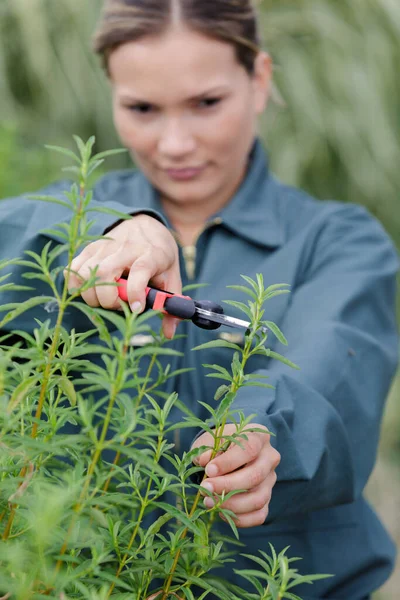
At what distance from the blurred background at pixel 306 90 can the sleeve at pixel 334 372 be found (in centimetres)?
210

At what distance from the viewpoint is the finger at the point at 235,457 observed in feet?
2.74

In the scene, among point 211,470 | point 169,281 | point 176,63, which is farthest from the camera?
point 176,63

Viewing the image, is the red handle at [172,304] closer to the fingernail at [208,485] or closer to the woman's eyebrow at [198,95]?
the fingernail at [208,485]

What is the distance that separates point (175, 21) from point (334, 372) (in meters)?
0.82

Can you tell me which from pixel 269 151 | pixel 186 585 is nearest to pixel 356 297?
pixel 186 585

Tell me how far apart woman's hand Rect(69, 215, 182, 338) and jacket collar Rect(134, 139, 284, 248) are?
679 millimetres

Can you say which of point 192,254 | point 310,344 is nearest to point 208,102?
point 192,254

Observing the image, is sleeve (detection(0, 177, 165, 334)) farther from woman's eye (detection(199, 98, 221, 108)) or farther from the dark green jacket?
woman's eye (detection(199, 98, 221, 108))

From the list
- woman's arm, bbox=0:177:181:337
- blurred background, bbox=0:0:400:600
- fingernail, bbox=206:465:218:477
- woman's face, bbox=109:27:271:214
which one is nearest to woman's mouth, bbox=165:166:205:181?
woman's face, bbox=109:27:271:214

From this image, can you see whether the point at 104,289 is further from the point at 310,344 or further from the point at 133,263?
the point at 310,344

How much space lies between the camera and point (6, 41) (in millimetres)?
3867

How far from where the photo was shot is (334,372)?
4.45ft

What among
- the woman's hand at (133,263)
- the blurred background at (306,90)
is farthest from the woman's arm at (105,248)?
the blurred background at (306,90)

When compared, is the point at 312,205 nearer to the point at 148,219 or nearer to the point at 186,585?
the point at 148,219
